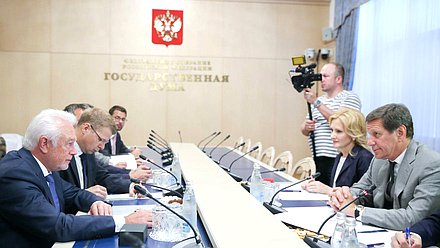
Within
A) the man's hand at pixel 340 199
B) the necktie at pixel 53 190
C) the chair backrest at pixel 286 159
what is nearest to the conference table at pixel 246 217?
the man's hand at pixel 340 199

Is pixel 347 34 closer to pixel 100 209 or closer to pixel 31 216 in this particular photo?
pixel 100 209

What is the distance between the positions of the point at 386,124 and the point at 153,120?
4.76 m

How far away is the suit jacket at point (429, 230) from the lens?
171 centimetres

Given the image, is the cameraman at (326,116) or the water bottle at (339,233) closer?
the water bottle at (339,233)

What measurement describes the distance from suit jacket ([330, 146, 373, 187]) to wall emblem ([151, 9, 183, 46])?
4.23 meters

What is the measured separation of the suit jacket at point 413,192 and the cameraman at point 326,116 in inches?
67.5

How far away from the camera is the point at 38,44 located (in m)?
6.12

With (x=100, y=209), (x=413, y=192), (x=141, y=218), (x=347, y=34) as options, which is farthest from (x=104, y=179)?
(x=347, y=34)

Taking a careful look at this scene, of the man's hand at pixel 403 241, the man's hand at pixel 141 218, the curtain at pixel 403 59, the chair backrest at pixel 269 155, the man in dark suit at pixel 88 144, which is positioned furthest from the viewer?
the chair backrest at pixel 269 155

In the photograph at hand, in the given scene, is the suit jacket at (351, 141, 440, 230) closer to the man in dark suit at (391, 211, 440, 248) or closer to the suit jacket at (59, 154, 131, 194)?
the man in dark suit at (391, 211, 440, 248)

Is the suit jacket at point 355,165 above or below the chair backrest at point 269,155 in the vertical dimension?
above

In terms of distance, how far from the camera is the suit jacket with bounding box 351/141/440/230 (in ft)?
6.06

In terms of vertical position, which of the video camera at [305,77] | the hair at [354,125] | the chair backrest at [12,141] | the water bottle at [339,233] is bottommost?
the chair backrest at [12,141]

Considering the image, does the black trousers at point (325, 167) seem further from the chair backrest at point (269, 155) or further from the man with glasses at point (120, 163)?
the man with glasses at point (120, 163)
